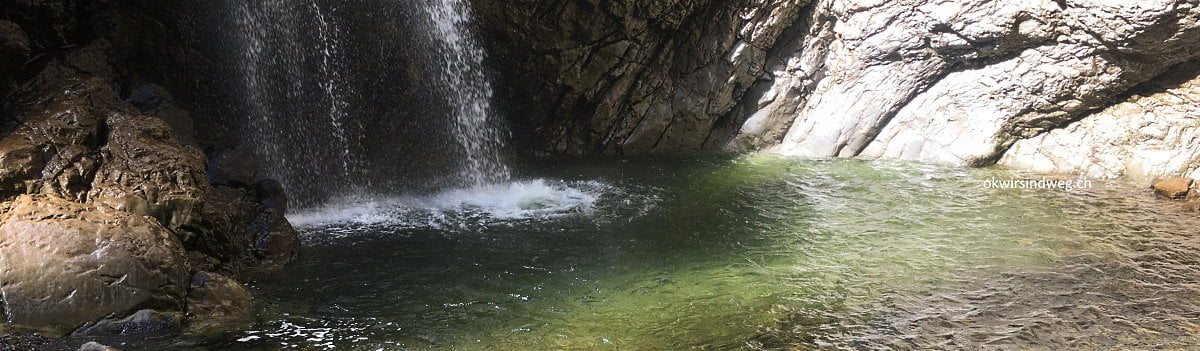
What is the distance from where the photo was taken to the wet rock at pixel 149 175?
4824mm

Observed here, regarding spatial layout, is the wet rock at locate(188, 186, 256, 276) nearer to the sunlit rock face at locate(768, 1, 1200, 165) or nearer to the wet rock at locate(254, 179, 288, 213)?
the wet rock at locate(254, 179, 288, 213)

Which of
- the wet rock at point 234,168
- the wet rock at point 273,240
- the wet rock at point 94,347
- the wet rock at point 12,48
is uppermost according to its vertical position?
the wet rock at point 12,48

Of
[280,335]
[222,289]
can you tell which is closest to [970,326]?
[280,335]

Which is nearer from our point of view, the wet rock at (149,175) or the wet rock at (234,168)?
the wet rock at (149,175)

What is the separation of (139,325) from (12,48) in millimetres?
2364

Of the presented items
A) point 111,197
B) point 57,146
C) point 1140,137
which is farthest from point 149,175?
point 1140,137

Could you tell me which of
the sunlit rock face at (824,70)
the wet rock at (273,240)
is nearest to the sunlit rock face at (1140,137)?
the sunlit rock face at (824,70)

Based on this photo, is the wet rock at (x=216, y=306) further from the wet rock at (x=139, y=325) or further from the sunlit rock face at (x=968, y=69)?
the sunlit rock face at (x=968, y=69)

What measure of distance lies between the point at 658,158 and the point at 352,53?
145 inches

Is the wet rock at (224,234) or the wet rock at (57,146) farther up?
the wet rock at (57,146)

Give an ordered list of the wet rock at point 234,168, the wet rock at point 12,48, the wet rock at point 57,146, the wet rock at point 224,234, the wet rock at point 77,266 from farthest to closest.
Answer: the wet rock at point 234,168 < the wet rock at point 224,234 < the wet rock at point 12,48 < the wet rock at point 57,146 < the wet rock at point 77,266

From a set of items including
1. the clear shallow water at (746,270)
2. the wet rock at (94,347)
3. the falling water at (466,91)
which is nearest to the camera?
the wet rock at (94,347)

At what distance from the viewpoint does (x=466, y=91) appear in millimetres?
8492

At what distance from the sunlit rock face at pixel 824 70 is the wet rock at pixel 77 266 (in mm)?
4569
